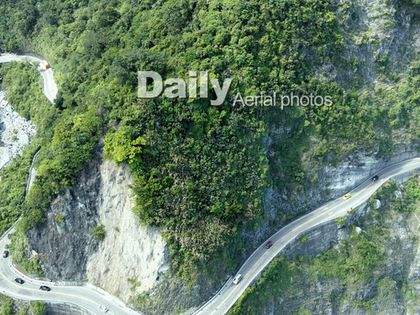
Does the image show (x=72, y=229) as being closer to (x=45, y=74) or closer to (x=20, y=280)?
(x=20, y=280)

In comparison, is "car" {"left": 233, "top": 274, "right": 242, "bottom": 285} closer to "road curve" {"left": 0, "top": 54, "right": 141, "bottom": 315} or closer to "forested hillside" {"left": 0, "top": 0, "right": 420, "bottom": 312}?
"forested hillside" {"left": 0, "top": 0, "right": 420, "bottom": 312}

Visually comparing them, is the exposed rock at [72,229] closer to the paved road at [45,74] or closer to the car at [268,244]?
the car at [268,244]

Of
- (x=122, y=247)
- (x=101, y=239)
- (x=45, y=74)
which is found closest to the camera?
(x=122, y=247)

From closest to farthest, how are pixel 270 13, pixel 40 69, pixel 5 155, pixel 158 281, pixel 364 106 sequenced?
pixel 158 281
pixel 270 13
pixel 364 106
pixel 5 155
pixel 40 69

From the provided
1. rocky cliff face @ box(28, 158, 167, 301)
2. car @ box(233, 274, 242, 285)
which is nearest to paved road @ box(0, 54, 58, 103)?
rocky cliff face @ box(28, 158, 167, 301)

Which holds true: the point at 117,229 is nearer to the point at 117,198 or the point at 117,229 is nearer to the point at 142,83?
the point at 117,198

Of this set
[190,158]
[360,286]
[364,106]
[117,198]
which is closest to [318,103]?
[364,106]

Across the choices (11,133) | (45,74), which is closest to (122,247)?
(11,133)
